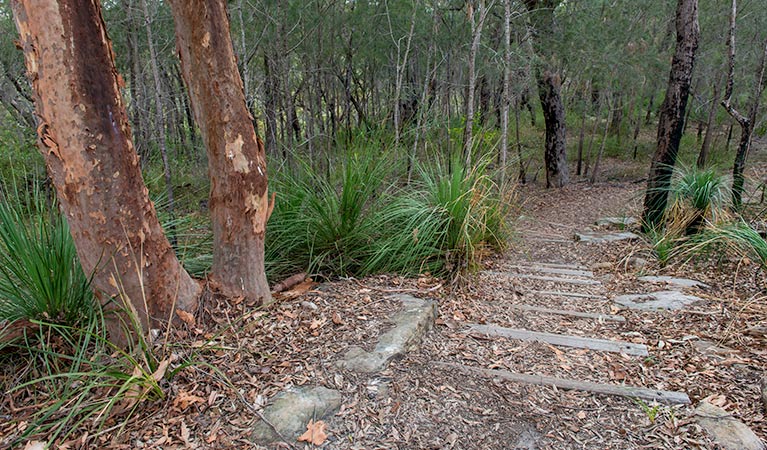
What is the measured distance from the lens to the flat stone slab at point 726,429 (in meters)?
1.45

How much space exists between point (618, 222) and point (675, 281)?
3065mm

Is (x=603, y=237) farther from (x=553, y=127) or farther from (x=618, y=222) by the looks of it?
(x=553, y=127)

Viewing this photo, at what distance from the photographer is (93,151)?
1593 millimetres

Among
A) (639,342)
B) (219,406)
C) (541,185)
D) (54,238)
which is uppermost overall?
(54,238)

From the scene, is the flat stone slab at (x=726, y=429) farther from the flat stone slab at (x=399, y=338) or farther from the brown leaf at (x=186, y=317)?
the brown leaf at (x=186, y=317)

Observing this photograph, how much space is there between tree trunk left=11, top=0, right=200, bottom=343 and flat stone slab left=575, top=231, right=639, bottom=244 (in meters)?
4.74

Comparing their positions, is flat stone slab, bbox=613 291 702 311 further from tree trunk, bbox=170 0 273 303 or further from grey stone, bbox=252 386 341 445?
tree trunk, bbox=170 0 273 303

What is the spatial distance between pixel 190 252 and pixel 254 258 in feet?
2.95

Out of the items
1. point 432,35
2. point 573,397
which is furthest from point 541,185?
point 573,397

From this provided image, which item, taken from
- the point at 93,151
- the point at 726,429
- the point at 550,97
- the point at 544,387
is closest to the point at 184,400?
the point at 93,151

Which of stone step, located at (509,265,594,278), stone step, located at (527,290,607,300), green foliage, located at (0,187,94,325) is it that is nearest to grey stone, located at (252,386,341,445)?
green foliage, located at (0,187,94,325)

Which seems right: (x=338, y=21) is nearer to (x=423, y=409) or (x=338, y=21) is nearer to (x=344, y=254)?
(x=344, y=254)

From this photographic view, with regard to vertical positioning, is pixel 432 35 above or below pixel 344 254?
above

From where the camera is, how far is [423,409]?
163cm
